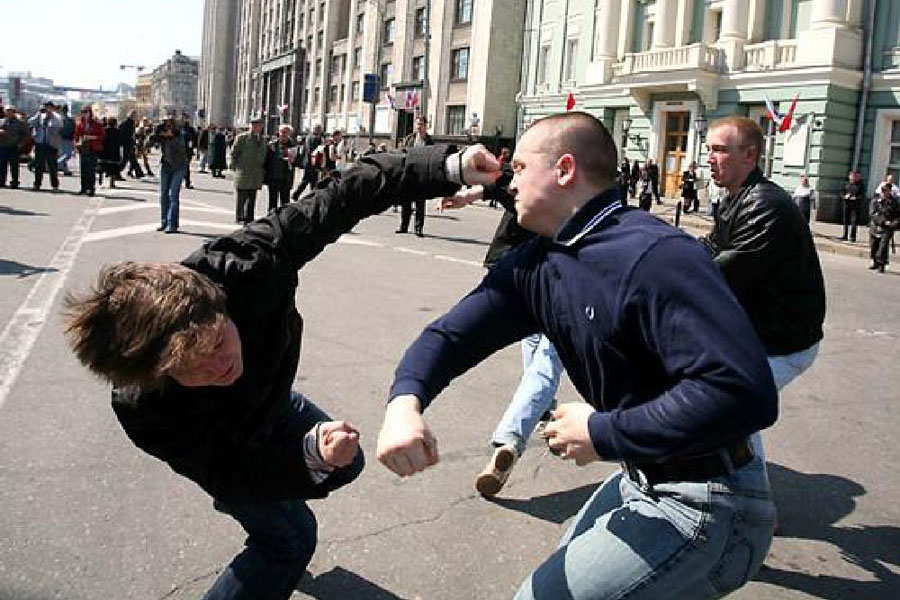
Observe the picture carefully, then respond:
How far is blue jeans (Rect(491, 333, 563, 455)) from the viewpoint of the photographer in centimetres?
421

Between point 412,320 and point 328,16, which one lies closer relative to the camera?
point 412,320

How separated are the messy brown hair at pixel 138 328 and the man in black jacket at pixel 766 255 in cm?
231

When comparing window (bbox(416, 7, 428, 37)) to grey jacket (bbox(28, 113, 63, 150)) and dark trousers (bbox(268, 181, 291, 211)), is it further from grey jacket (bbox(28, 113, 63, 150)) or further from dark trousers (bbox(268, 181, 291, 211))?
dark trousers (bbox(268, 181, 291, 211))

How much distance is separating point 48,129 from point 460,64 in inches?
1295

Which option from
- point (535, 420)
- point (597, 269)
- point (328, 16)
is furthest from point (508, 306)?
point (328, 16)

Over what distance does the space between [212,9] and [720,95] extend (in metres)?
107

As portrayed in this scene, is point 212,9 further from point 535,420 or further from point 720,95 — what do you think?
point 535,420

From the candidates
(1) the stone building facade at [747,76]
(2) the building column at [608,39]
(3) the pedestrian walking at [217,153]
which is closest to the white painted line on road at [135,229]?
(3) the pedestrian walking at [217,153]

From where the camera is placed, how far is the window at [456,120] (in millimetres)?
47906

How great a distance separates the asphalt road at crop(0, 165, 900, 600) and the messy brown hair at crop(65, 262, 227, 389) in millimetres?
1473

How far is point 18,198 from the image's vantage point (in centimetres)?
1697

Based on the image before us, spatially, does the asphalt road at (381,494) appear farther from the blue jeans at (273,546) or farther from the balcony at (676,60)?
the balcony at (676,60)

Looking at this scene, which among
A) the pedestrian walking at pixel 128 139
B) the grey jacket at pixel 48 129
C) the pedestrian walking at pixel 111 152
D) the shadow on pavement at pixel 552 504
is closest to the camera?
the shadow on pavement at pixel 552 504

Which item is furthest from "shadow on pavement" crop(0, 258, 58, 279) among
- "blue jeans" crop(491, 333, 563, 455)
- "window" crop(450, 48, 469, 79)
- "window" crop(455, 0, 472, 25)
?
"window" crop(455, 0, 472, 25)
